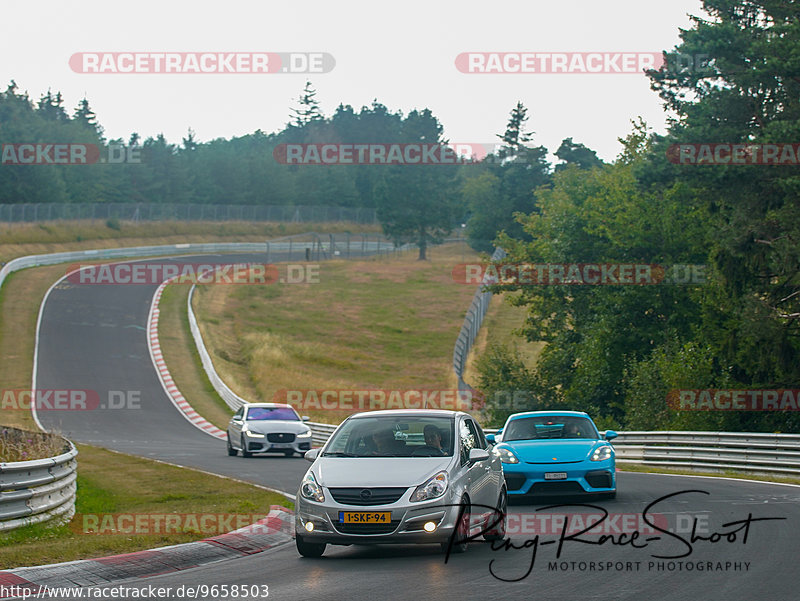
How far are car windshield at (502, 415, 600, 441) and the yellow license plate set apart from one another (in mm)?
6786

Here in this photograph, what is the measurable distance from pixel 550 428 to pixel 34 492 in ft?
26.0

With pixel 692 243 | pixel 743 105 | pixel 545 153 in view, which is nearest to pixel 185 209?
pixel 545 153

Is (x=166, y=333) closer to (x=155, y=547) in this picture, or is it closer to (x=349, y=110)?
(x=155, y=547)

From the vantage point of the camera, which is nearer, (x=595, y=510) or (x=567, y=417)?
(x=595, y=510)

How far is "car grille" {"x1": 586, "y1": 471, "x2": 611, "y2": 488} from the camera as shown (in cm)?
1472

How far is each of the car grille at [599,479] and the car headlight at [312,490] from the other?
5.83 m

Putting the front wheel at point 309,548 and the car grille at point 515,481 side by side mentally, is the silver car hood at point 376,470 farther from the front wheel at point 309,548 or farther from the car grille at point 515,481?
the car grille at point 515,481

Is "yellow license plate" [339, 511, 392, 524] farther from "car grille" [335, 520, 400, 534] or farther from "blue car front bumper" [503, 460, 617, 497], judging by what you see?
"blue car front bumper" [503, 460, 617, 497]

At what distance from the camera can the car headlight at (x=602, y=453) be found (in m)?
14.9

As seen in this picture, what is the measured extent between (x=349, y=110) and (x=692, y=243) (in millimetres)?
157553

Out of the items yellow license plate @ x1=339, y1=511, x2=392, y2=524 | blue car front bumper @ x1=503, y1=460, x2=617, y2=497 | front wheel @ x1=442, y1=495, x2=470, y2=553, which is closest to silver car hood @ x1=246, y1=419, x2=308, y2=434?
blue car front bumper @ x1=503, y1=460, x2=617, y2=497

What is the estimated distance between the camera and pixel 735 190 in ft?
93.5

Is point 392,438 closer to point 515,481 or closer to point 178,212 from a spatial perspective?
point 515,481

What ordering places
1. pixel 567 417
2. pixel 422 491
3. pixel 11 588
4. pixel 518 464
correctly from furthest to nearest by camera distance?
pixel 567 417
pixel 518 464
pixel 422 491
pixel 11 588
